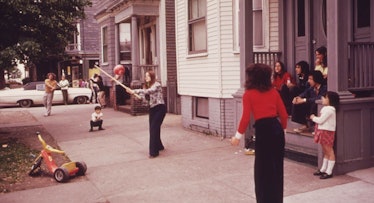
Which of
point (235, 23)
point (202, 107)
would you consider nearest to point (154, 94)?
point (235, 23)

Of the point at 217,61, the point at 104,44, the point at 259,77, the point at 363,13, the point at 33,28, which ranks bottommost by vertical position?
the point at 259,77

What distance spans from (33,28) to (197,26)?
4.71 metres

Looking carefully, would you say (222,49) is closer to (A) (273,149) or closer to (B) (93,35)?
(A) (273,149)

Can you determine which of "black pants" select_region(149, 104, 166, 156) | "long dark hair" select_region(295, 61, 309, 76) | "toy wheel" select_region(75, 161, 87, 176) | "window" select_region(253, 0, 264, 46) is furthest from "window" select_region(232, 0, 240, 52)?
"toy wheel" select_region(75, 161, 87, 176)

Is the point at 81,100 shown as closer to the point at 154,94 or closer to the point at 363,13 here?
the point at 154,94

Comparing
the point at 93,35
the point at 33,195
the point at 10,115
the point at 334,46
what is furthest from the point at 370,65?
the point at 93,35

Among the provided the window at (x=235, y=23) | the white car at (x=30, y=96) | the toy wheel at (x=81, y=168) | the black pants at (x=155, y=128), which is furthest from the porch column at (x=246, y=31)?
the white car at (x=30, y=96)

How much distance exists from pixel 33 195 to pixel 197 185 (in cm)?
261

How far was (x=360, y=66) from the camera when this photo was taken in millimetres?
7598

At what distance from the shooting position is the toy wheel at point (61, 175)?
24.7ft

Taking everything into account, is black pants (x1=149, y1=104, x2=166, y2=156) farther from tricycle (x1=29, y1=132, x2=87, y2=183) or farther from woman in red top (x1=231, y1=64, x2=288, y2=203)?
woman in red top (x1=231, y1=64, x2=288, y2=203)

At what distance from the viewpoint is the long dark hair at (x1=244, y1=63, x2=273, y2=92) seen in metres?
5.04

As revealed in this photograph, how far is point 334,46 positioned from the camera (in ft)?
23.3

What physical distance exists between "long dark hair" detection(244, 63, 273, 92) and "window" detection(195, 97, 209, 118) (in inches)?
295
